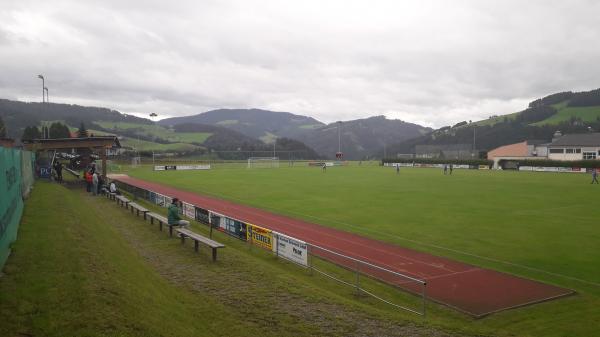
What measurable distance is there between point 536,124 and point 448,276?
165 meters

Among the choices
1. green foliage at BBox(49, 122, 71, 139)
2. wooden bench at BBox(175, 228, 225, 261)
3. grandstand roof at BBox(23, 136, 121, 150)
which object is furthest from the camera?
green foliage at BBox(49, 122, 71, 139)

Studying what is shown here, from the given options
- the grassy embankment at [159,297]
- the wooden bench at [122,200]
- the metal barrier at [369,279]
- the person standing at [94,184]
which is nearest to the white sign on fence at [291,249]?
the metal barrier at [369,279]

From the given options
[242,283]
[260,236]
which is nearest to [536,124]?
[260,236]

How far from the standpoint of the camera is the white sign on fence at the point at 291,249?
13690 millimetres

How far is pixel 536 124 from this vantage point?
515 feet

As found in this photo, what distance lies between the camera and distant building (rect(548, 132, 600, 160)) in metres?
78.7

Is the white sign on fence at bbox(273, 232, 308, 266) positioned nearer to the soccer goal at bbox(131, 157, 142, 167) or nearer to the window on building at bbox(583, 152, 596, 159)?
the soccer goal at bbox(131, 157, 142, 167)

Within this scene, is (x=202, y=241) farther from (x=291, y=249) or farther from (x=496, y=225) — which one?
(x=496, y=225)

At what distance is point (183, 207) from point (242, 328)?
1751 centimetres

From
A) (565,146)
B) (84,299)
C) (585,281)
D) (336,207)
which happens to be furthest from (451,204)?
(565,146)

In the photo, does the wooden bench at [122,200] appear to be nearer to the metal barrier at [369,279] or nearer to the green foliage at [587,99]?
the metal barrier at [369,279]

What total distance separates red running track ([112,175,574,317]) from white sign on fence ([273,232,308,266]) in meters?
2.70

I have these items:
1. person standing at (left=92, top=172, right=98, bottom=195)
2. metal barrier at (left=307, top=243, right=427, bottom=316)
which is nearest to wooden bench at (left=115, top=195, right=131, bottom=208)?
person standing at (left=92, top=172, right=98, bottom=195)

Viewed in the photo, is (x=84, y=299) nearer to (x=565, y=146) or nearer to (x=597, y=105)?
(x=565, y=146)
